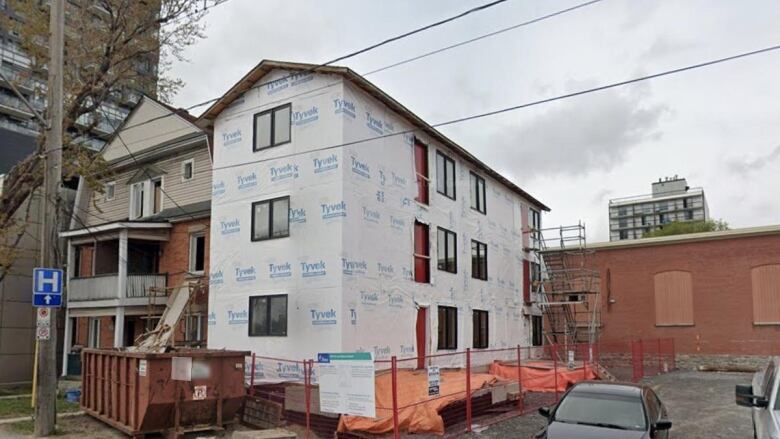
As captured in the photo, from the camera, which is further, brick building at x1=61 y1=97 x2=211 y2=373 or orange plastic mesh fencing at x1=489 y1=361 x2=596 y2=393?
brick building at x1=61 y1=97 x2=211 y2=373

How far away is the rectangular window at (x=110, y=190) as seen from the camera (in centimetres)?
2626

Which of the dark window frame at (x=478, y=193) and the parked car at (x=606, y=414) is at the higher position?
the dark window frame at (x=478, y=193)

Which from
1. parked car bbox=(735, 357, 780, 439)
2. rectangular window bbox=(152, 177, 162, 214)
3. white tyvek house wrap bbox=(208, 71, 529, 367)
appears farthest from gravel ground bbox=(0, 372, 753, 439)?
rectangular window bbox=(152, 177, 162, 214)

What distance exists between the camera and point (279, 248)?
1702 cm

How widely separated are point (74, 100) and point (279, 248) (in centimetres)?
864

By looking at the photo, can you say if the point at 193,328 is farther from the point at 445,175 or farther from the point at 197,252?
the point at 445,175

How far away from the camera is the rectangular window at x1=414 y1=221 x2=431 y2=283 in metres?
19.5

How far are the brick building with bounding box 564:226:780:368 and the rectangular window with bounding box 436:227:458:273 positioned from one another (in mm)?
11608

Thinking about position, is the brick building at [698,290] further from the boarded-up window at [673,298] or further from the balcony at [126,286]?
the balcony at [126,286]

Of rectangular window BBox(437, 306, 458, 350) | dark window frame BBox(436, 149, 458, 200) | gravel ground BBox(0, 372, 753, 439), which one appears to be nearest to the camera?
gravel ground BBox(0, 372, 753, 439)

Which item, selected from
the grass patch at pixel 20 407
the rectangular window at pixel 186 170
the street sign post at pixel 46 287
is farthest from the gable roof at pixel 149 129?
the grass patch at pixel 20 407

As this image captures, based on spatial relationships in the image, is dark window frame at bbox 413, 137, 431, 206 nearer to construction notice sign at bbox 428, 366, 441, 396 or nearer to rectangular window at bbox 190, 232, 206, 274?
rectangular window at bbox 190, 232, 206, 274

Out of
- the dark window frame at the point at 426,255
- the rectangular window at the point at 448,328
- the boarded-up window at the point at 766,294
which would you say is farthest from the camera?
the boarded-up window at the point at 766,294

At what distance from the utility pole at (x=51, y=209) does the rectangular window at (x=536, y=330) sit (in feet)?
69.3
